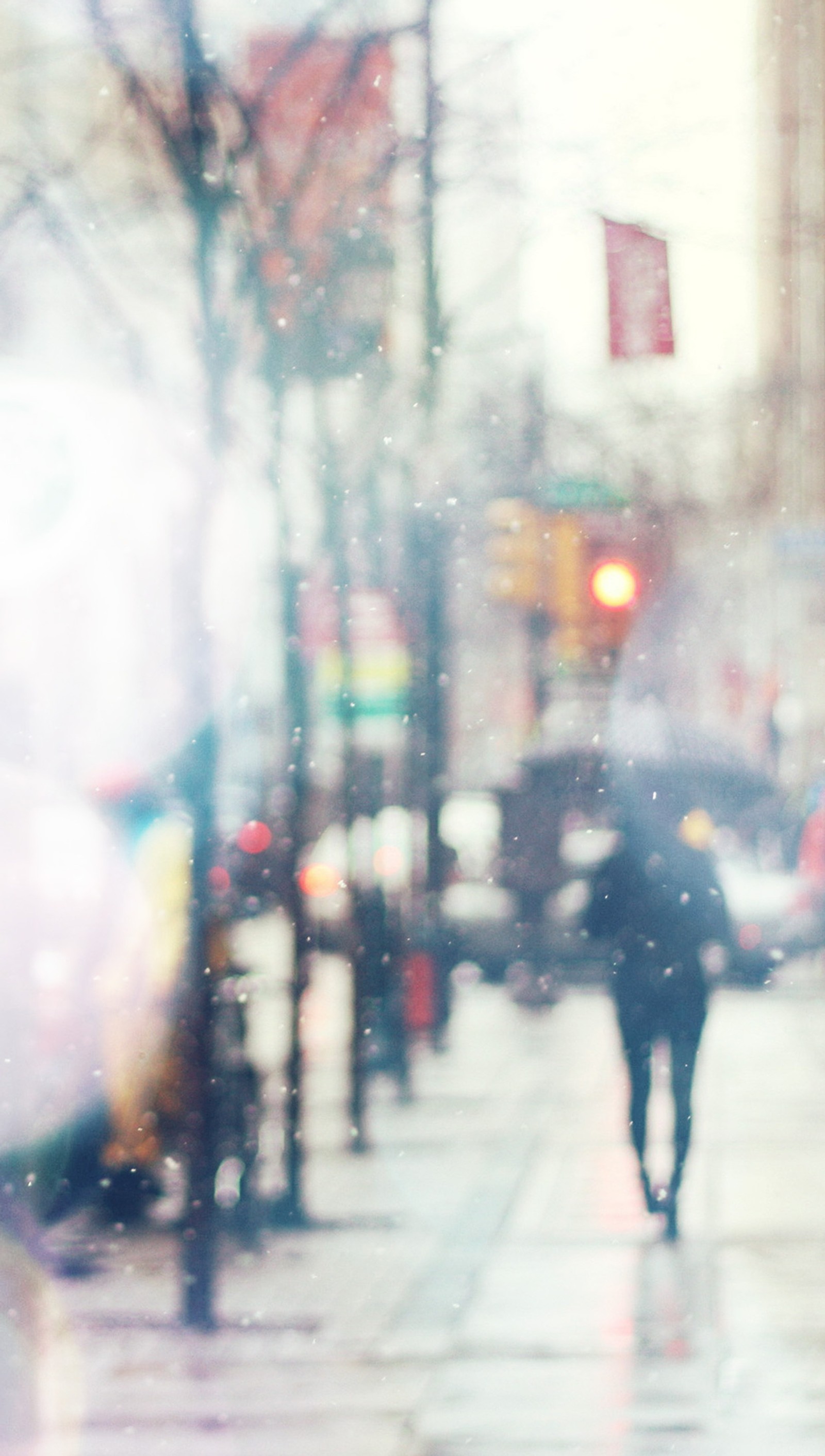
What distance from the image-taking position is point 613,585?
10.6 metres

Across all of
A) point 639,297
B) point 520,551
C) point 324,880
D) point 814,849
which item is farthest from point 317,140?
point 324,880

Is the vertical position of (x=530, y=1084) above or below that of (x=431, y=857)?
below

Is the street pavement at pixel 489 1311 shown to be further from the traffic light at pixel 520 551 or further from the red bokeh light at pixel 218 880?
the traffic light at pixel 520 551

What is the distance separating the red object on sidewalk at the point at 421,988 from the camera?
14547mm

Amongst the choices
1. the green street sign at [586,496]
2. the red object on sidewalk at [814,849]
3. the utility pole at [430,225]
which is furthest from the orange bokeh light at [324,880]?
the green street sign at [586,496]

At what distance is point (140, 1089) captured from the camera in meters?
8.87

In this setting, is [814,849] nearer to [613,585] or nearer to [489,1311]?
[613,585]

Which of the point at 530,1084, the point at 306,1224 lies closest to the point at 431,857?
the point at 530,1084

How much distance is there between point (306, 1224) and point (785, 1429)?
343 centimetres

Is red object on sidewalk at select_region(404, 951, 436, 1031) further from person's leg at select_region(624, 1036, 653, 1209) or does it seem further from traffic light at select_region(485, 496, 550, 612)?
person's leg at select_region(624, 1036, 653, 1209)

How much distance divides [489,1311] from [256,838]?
11.4 meters

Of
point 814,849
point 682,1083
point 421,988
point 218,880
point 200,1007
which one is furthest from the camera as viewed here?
point 814,849

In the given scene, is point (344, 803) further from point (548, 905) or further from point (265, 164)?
point (548, 905)

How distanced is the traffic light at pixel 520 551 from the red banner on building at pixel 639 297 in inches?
256
